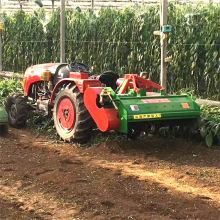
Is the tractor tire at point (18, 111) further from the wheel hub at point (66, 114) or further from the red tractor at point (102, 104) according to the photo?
the wheel hub at point (66, 114)

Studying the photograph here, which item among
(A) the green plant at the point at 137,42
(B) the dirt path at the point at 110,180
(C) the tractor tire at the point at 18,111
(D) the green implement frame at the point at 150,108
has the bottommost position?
(B) the dirt path at the point at 110,180

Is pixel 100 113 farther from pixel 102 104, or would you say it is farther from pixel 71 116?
pixel 71 116

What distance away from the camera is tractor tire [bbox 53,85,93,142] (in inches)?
263

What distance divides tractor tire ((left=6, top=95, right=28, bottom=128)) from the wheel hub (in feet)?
3.87

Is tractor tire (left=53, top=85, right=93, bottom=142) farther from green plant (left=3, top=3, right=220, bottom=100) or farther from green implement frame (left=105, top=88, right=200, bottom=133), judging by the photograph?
green plant (left=3, top=3, right=220, bottom=100)

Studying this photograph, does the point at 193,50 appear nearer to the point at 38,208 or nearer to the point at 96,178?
the point at 96,178

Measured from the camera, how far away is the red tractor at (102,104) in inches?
244

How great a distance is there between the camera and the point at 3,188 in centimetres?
496

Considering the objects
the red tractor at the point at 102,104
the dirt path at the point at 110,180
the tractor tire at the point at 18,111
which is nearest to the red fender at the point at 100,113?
the red tractor at the point at 102,104

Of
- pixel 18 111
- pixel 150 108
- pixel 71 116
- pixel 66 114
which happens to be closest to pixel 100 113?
pixel 150 108

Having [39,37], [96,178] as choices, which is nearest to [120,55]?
[39,37]

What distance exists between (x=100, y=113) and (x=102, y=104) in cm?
11

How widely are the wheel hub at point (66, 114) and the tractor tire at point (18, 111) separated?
118 centimetres

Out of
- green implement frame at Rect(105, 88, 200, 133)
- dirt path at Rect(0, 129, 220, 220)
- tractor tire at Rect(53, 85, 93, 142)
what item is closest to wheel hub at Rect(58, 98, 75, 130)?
A: tractor tire at Rect(53, 85, 93, 142)
